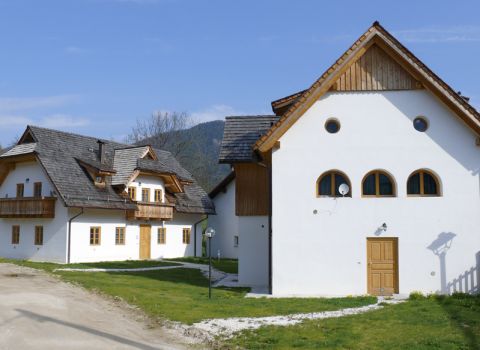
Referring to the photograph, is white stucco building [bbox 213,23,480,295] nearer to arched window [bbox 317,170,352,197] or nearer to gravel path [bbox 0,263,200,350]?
arched window [bbox 317,170,352,197]

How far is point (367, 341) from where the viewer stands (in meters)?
10.5

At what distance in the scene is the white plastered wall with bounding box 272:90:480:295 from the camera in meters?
16.9

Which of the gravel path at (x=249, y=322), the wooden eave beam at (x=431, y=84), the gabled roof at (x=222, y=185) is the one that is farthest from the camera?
the gabled roof at (x=222, y=185)

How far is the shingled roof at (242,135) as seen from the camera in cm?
2106

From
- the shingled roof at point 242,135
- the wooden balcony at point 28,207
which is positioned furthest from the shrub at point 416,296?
the wooden balcony at point 28,207

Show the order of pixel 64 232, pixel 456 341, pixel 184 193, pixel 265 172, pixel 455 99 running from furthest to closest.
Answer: pixel 184 193 < pixel 64 232 < pixel 265 172 < pixel 455 99 < pixel 456 341

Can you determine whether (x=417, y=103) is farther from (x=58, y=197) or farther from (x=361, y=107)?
(x=58, y=197)

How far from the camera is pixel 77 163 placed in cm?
3195

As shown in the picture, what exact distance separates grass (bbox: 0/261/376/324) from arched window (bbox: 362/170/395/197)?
137 inches

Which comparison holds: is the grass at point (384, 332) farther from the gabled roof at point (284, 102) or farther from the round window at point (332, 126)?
the gabled roof at point (284, 102)

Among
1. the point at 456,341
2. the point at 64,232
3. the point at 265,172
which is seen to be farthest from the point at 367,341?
the point at 64,232

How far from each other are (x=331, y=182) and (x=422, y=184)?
296cm

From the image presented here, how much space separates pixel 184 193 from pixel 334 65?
926 inches

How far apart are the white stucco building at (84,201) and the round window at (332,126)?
1620 cm
